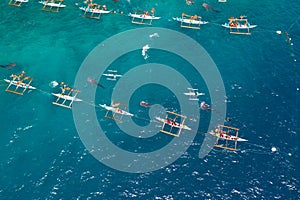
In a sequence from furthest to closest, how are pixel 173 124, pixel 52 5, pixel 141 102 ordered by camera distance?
pixel 52 5 < pixel 141 102 < pixel 173 124

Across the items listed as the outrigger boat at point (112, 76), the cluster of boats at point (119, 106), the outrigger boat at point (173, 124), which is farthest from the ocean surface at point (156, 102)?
the outrigger boat at point (173, 124)

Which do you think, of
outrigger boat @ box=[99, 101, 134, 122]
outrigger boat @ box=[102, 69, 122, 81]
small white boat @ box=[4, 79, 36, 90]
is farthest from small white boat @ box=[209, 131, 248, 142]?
small white boat @ box=[4, 79, 36, 90]

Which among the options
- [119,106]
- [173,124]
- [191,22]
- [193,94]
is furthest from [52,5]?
[173,124]

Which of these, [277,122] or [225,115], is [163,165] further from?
[277,122]

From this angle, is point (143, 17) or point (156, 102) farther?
point (143, 17)

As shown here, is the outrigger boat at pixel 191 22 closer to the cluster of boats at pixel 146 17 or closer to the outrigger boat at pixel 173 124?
the cluster of boats at pixel 146 17

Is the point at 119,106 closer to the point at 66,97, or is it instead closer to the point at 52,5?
the point at 66,97

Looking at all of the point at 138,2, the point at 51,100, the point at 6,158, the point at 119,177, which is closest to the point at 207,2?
the point at 138,2

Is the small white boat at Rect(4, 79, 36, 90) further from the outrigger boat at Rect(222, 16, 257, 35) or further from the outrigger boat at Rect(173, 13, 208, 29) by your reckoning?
the outrigger boat at Rect(222, 16, 257, 35)
